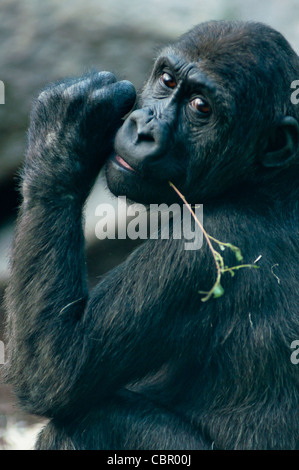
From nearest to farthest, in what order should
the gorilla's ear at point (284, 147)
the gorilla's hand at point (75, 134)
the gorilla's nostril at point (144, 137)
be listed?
the gorilla's nostril at point (144, 137) → the gorilla's ear at point (284, 147) → the gorilla's hand at point (75, 134)

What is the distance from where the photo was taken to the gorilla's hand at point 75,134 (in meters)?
4.12

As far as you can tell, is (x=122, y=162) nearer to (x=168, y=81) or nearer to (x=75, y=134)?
(x=75, y=134)

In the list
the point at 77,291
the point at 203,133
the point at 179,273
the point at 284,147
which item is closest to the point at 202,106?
the point at 203,133

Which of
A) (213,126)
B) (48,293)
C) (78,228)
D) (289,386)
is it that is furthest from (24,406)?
(213,126)

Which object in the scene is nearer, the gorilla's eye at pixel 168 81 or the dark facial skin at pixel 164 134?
the dark facial skin at pixel 164 134

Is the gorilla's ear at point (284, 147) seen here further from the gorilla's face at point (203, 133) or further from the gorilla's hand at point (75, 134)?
the gorilla's hand at point (75, 134)

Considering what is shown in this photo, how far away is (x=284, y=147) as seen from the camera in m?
3.99

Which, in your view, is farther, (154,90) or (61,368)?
(154,90)

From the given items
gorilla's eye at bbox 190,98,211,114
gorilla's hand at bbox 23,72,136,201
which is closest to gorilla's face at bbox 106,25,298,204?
gorilla's eye at bbox 190,98,211,114

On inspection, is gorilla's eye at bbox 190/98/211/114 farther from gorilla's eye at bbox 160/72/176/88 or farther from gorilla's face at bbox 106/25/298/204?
gorilla's eye at bbox 160/72/176/88

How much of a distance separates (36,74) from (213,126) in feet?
12.4

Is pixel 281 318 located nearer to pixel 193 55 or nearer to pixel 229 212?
pixel 229 212

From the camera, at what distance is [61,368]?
392 cm

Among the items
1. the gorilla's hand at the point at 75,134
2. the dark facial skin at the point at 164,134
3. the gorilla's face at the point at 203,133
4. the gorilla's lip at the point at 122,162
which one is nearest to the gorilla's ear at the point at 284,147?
the gorilla's face at the point at 203,133
